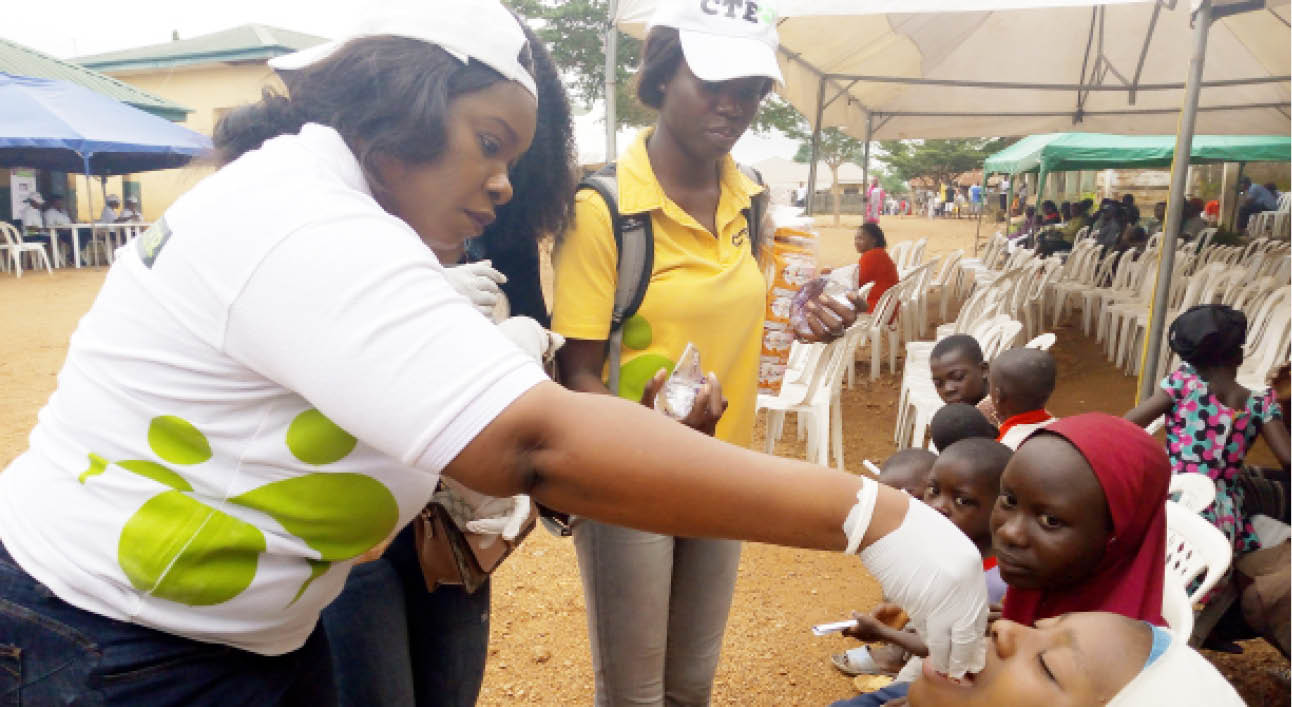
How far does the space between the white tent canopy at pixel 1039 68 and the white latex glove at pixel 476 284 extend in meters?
6.02

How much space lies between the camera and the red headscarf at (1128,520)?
65.7 inches

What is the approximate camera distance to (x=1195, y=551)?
228 cm

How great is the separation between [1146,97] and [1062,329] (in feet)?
8.77

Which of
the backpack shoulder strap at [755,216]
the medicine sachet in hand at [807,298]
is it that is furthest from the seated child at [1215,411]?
the backpack shoulder strap at [755,216]

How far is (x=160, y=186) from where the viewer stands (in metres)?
23.7

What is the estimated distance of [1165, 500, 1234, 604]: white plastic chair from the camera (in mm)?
2129

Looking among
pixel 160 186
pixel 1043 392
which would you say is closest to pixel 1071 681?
pixel 1043 392

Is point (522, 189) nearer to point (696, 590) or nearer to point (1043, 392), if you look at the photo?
point (696, 590)

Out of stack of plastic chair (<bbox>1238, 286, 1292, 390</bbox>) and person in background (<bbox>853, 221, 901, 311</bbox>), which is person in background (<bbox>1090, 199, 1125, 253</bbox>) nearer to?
person in background (<bbox>853, 221, 901, 311</bbox>)

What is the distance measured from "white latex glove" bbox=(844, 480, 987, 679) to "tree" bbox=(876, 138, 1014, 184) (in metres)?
41.5

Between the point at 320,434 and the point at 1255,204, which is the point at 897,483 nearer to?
the point at 320,434

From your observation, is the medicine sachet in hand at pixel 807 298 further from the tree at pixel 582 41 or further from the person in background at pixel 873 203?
the tree at pixel 582 41

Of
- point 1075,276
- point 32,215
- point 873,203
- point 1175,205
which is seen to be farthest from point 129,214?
point 873,203

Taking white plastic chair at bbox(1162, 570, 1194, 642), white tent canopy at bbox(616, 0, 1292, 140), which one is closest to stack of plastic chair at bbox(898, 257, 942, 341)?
white tent canopy at bbox(616, 0, 1292, 140)
